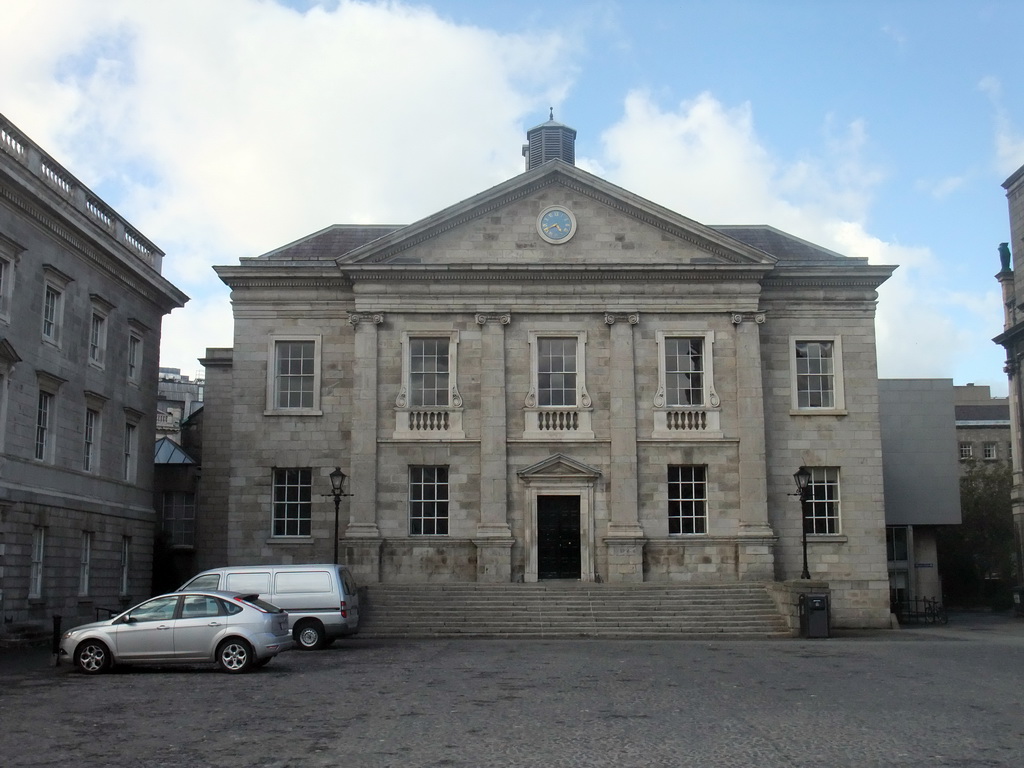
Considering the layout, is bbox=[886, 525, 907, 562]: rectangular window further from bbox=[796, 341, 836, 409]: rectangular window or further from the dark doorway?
the dark doorway

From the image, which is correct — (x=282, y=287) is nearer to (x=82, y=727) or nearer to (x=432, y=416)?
(x=432, y=416)

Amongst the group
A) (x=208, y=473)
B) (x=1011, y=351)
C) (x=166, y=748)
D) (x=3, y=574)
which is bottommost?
(x=166, y=748)

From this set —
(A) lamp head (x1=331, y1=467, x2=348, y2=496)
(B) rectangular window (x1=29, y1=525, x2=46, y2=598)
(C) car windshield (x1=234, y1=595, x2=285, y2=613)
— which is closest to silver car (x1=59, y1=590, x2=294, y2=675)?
(C) car windshield (x1=234, y1=595, x2=285, y2=613)

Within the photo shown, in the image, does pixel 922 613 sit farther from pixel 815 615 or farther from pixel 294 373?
pixel 294 373

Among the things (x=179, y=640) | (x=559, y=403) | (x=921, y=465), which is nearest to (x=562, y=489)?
(x=559, y=403)

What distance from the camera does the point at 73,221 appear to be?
27.8 metres

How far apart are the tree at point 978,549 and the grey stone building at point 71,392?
3780 centimetres

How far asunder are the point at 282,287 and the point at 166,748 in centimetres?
2490

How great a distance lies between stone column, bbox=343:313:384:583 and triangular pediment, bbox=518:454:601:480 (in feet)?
15.0

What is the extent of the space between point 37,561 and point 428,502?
36.9 ft

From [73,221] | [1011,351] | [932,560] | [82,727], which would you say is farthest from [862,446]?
[82,727]

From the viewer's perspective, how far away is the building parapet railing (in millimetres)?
25500

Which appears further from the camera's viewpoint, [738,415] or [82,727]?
[738,415]

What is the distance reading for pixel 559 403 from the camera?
34.5 meters
